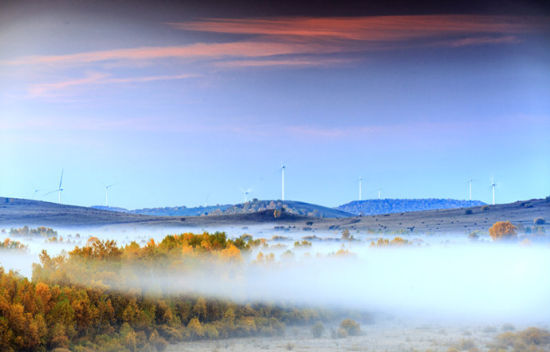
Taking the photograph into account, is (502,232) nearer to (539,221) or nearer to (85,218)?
(539,221)

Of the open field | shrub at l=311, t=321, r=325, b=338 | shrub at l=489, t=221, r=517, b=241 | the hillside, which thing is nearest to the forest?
shrub at l=311, t=321, r=325, b=338

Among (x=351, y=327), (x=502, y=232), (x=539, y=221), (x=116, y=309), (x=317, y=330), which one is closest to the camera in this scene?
(x=116, y=309)

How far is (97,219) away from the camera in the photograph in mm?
101562

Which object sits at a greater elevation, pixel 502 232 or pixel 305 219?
pixel 305 219

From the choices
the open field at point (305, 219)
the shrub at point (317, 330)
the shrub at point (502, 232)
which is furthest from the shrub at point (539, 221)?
the shrub at point (317, 330)

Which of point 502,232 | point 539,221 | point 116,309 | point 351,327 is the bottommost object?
point 351,327

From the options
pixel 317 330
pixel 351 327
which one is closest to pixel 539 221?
pixel 351 327

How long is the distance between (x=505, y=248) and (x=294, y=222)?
48254mm

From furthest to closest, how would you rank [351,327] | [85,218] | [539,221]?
[85,218]
[539,221]
[351,327]

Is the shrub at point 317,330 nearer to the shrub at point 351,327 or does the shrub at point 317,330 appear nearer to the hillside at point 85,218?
the shrub at point 351,327

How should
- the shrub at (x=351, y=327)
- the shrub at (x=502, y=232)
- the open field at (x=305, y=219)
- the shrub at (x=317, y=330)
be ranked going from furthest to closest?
the open field at (x=305, y=219), the shrub at (x=502, y=232), the shrub at (x=351, y=327), the shrub at (x=317, y=330)

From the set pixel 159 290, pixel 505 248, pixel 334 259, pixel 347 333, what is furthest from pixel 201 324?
pixel 505 248

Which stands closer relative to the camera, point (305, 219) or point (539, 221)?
point (539, 221)

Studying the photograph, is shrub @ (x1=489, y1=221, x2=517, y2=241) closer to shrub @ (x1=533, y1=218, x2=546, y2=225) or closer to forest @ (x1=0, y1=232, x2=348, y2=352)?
shrub @ (x1=533, y1=218, x2=546, y2=225)
